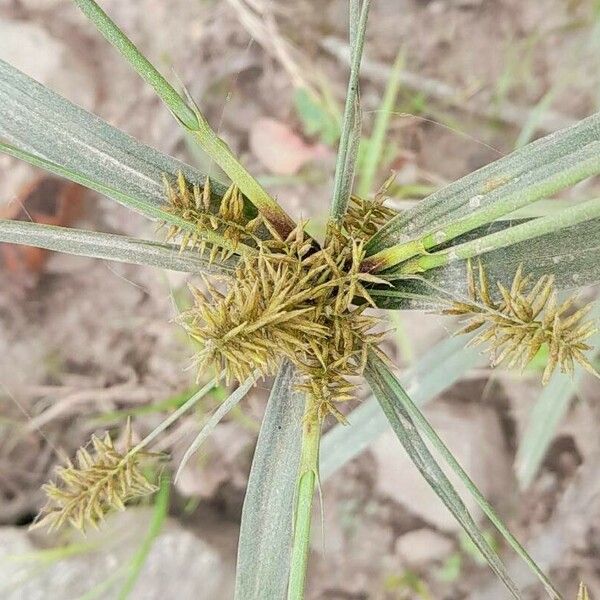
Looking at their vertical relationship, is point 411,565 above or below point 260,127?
below

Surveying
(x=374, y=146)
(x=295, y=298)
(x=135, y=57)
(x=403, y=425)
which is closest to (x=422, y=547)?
(x=374, y=146)

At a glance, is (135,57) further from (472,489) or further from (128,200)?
(472,489)

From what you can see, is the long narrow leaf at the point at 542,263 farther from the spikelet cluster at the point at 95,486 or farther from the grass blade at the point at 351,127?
the spikelet cluster at the point at 95,486

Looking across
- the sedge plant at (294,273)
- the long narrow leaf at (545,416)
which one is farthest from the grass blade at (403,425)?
the long narrow leaf at (545,416)

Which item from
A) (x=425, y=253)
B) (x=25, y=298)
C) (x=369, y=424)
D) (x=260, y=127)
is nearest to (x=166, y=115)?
(x=260, y=127)

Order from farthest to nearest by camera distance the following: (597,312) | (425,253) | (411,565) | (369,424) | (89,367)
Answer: (89,367) < (411,565) < (369,424) < (597,312) < (425,253)

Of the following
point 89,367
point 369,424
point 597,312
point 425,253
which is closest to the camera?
point 425,253

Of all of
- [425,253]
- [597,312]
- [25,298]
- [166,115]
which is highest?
[166,115]

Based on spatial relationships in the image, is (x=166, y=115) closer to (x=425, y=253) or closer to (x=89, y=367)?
(x=89, y=367)
